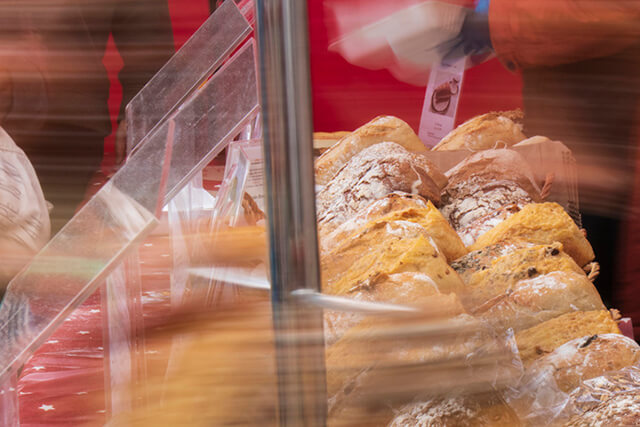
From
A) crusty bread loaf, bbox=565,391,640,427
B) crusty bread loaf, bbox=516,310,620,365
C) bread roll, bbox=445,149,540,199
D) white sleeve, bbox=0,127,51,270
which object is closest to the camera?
crusty bread loaf, bbox=565,391,640,427

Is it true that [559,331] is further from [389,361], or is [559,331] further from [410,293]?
[389,361]

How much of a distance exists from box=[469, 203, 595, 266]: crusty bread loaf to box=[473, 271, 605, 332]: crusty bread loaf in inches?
4.2

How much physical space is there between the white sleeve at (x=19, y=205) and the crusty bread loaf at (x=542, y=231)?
55cm

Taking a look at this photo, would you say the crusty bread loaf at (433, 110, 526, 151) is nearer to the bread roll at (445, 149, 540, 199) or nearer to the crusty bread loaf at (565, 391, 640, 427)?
the bread roll at (445, 149, 540, 199)

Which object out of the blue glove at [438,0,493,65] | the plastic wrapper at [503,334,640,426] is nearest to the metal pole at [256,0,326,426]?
the plastic wrapper at [503,334,640,426]

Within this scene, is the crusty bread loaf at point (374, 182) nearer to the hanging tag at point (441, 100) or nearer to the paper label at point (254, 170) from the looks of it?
the paper label at point (254, 170)

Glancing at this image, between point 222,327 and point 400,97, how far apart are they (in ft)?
4.45

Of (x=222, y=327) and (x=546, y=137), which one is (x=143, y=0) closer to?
(x=546, y=137)

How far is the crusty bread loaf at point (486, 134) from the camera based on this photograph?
40.4 inches

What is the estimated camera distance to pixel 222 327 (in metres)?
0.28

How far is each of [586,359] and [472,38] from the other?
0.63 m

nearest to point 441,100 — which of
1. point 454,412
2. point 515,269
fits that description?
point 515,269

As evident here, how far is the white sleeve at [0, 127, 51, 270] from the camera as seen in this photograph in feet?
2.47

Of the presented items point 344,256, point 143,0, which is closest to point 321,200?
point 344,256
